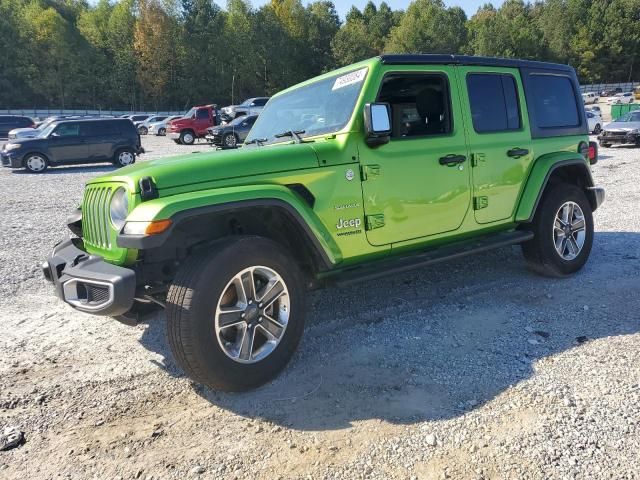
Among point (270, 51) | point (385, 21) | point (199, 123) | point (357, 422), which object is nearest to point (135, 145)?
point (199, 123)

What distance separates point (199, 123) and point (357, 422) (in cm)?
2651

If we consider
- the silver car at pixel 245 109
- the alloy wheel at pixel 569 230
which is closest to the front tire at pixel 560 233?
the alloy wheel at pixel 569 230

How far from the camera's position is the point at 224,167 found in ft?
10.1

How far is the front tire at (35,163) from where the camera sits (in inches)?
634

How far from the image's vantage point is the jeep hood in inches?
116

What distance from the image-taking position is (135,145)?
17.2 metres

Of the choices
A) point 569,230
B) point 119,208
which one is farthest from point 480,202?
point 119,208

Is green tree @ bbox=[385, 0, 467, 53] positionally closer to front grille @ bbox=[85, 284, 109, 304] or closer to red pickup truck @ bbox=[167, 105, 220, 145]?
red pickup truck @ bbox=[167, 105, 220, 145]

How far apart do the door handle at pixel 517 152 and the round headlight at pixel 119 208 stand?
127 inches

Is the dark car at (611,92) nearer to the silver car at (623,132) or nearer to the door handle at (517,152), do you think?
the silver car at (623,132)

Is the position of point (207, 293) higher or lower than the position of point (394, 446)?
higher

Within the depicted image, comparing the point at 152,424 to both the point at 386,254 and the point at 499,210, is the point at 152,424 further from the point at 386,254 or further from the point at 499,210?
the point at 499,210

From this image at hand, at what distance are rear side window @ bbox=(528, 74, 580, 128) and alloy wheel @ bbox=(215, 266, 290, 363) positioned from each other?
3145mm

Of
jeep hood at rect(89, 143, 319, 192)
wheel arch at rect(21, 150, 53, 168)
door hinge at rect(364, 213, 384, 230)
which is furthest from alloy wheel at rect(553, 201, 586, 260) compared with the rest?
wheel arch at rect(21, 150, 53, 168)
